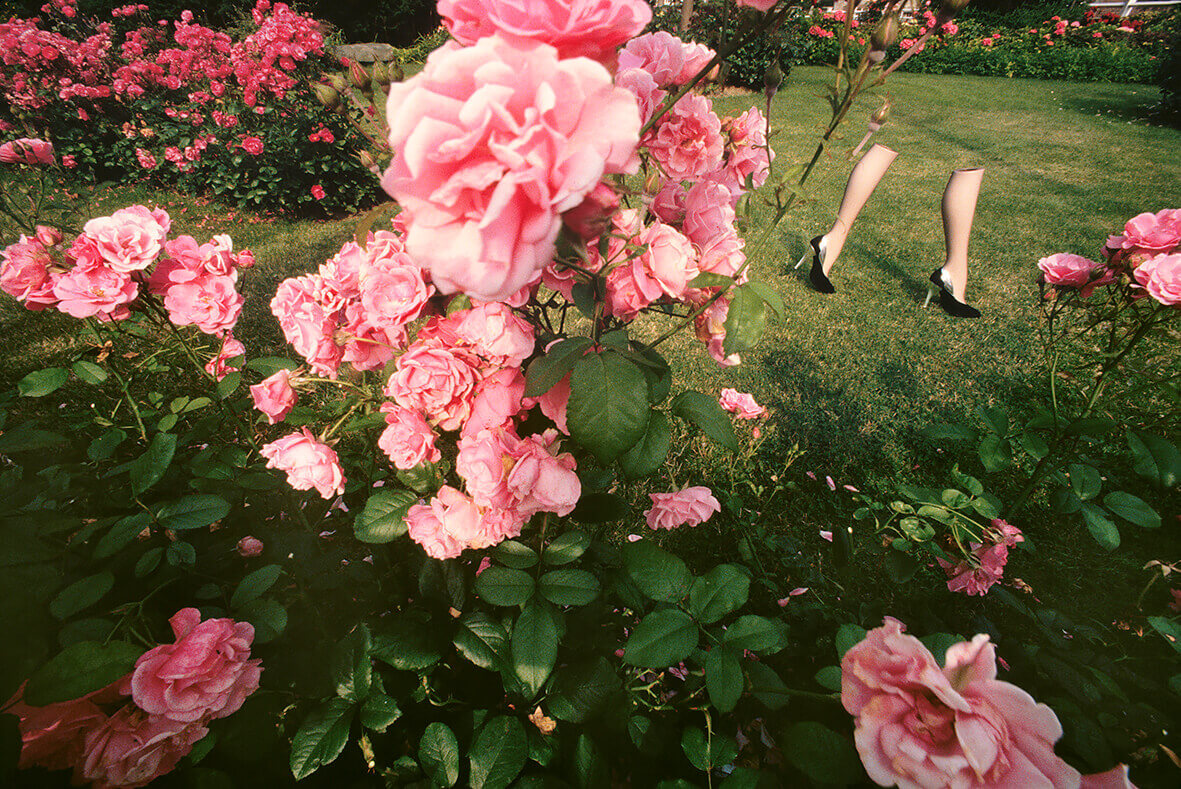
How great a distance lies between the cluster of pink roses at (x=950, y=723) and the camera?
0.45 metres

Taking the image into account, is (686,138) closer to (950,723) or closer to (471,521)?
(471,521)

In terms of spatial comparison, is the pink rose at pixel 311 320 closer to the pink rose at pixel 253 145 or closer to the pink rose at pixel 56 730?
the pink rose at pixel 56 730

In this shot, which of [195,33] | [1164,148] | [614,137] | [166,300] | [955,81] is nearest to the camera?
[614,137]

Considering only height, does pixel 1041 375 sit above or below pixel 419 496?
below

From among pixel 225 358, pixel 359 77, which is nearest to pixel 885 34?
pixel 359 77

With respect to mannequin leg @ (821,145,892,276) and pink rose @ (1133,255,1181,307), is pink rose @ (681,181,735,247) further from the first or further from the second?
mannequin leg @ (821,145,892,276)

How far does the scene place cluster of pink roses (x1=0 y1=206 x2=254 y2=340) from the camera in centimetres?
93

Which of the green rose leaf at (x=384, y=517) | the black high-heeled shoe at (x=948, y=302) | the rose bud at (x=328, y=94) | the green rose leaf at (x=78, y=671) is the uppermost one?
the rose bud at (x=328, y=94)

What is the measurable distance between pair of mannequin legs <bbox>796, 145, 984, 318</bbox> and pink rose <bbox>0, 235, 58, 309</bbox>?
387 cm

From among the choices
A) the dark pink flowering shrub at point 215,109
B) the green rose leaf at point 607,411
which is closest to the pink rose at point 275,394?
the green rose leaf at point 607,411

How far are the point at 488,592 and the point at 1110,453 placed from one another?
305 cm

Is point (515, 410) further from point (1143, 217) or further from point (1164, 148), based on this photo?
point (1164, 148)

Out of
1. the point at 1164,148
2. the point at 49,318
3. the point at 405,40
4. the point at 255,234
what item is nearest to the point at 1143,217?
the point at 49,318

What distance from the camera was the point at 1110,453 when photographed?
2.37m
